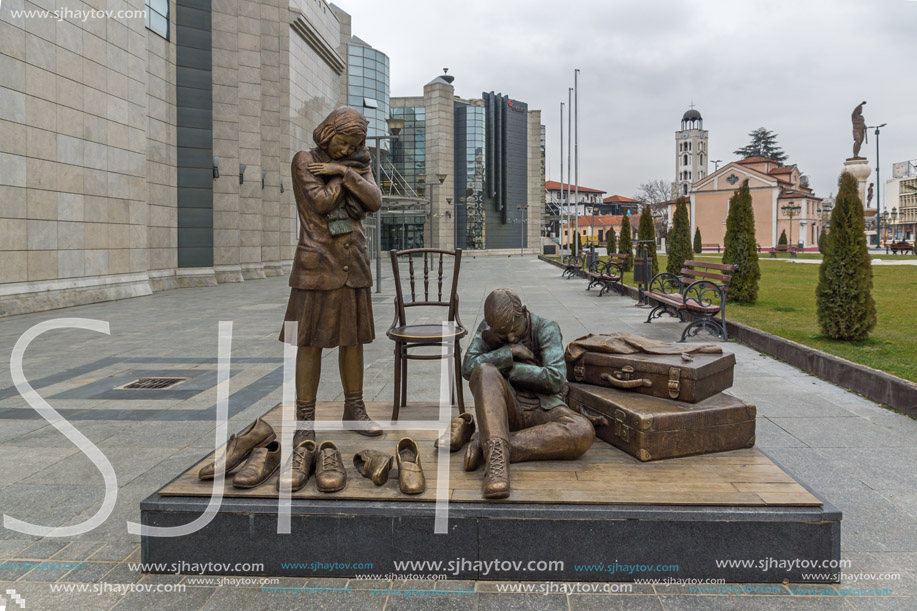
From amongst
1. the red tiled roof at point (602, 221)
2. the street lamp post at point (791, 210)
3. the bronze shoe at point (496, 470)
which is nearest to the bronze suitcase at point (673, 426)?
the bronze shoe at point (496, 470)

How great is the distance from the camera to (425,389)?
6273mm

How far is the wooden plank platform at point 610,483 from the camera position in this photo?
2.69 metres

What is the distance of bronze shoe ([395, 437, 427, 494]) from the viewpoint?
2.77m

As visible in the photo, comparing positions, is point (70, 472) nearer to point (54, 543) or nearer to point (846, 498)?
point (54, 543)

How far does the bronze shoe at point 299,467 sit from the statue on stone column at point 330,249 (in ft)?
1.49

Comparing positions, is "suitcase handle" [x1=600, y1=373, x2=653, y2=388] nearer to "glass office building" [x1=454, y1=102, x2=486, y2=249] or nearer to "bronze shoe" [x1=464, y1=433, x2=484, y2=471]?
"bronze shoe" [x1=464, y1=433, x2=484, y2=471]

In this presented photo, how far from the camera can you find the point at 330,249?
144 inches

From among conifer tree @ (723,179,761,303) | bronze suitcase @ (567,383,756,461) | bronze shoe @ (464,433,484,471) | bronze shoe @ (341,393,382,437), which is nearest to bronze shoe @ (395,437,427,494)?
bronze shoe @ (464,433,484,471)

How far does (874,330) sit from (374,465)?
9.18 metres

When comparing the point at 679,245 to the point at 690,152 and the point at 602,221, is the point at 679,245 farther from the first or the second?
the point at 602,221

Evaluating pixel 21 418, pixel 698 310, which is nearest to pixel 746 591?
pixel 21 418

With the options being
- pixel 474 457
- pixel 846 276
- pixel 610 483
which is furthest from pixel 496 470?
pixel 846 276

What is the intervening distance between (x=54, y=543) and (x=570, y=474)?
8.42 feet

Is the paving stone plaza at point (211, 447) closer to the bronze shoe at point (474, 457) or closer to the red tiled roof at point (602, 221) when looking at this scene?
the bronze shoe at point (474, 457)
